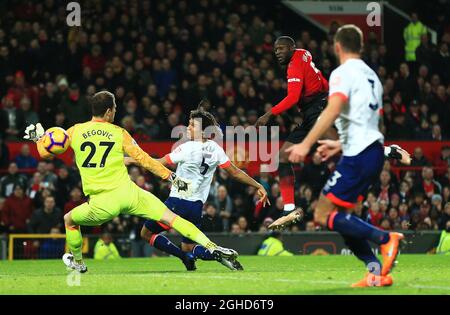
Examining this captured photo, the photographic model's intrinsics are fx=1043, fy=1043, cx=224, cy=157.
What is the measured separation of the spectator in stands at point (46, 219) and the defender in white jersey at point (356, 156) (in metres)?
10.8

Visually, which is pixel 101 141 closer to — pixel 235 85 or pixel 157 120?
pixel 157 120

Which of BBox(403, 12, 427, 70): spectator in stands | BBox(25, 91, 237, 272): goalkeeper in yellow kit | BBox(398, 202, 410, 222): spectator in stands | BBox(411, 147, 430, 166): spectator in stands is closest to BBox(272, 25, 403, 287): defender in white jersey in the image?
BBox(25, 91, 237, 272): goalkeeper in yellow kit

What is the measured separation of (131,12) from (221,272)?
44.1 feet

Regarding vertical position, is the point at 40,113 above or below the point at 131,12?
below

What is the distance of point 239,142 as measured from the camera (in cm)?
2102

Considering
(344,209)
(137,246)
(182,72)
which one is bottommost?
(137,246)

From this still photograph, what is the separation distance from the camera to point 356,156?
29.6 feet

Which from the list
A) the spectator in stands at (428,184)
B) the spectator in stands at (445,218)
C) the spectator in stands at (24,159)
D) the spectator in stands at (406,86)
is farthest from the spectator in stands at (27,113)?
the spectator in stands at (406,86)

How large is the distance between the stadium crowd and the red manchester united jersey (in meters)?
6.56

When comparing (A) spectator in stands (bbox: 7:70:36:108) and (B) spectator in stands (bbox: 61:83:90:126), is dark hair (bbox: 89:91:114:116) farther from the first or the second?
(A) spectator in stands (bbox: 7:70:36:108)

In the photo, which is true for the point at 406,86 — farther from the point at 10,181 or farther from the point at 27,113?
the point at 10,181

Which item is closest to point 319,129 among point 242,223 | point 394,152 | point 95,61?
Result: point 394,152

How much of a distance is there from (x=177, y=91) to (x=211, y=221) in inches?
157
